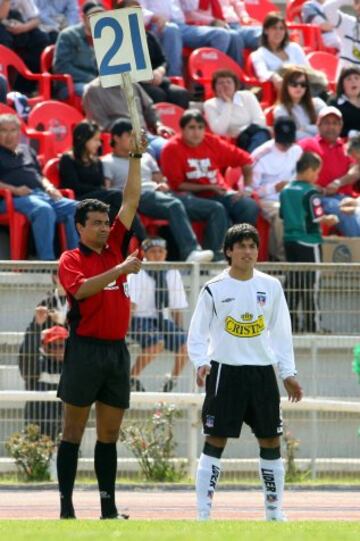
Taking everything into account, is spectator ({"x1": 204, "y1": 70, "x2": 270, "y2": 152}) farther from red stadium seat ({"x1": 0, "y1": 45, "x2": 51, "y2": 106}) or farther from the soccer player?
the soccer player

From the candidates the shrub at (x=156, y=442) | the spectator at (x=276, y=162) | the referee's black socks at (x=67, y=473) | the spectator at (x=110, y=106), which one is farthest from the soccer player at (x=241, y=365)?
the spectator at (x=110, y=106)

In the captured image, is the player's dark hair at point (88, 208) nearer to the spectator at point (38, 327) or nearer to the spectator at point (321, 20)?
the spectator at point (38, 327)

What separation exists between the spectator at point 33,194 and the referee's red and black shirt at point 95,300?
5.31 meters

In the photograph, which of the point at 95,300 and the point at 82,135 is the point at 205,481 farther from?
the point at 82,135

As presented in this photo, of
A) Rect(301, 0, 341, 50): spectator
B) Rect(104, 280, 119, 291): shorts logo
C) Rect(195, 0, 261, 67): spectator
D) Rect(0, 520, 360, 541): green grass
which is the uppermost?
Rect(301, 0, 341, 50): spectator

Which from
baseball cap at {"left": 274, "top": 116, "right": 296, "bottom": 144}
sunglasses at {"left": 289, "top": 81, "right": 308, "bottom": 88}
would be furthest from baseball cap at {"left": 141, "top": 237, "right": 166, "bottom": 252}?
sunglasses at {"left": 289, "top": 81, "right": 308, "bottom": 88}

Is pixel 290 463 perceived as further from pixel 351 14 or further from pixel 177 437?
pixel 351 14

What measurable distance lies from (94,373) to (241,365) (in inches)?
37.4

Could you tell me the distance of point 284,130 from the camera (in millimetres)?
19484

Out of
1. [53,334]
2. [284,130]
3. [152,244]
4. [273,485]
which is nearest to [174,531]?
[273,485]

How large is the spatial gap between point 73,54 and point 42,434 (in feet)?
19.9

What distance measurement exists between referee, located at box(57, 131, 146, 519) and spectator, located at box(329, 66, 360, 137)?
980 cm

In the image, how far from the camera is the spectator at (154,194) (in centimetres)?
1759

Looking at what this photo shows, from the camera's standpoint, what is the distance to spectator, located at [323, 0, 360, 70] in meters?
22.9
